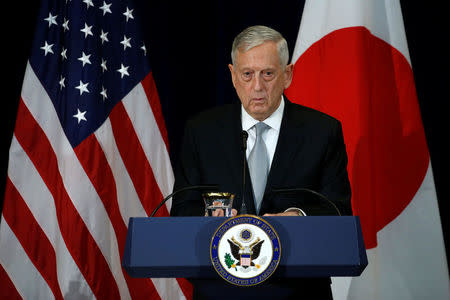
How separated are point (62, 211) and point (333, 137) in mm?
1750

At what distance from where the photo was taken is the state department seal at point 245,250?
45.1 inches

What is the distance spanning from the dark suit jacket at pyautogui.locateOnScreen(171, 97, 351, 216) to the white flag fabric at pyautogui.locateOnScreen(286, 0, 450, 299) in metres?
1.13

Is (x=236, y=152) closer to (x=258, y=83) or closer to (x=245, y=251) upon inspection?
(x=258, y=83)

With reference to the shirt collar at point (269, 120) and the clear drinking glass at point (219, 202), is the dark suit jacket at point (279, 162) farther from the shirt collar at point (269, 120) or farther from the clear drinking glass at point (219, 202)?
the clear drinking glass at point (219, 202)

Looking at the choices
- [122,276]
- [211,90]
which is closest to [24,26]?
[211,90]

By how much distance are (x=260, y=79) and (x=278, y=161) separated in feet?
0.94

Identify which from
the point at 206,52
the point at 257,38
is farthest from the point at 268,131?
the point at 206,52

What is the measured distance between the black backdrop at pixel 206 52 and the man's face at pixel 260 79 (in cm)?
153

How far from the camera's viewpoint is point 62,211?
2877mm

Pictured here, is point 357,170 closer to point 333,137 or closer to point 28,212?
point 333,137

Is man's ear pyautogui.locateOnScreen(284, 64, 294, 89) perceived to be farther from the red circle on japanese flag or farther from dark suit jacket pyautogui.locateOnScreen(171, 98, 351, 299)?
the red circle on japanese flag

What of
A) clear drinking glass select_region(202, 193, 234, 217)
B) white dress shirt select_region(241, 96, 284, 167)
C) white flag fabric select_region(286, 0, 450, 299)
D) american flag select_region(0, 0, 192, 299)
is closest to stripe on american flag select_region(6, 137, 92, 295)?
american flag select_region(0, 0, 192, 299)

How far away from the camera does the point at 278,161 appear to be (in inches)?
63.9

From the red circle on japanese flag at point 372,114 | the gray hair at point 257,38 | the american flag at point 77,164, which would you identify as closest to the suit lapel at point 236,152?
the gray hair at point 257,38
